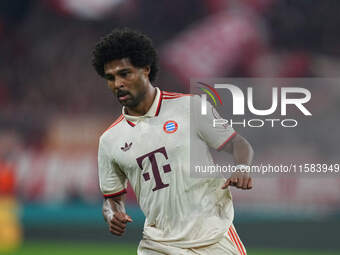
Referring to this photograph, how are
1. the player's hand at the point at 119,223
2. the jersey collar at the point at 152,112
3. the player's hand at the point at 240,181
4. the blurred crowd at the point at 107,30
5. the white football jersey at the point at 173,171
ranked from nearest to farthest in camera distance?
the player's hand at the point at 240,181 < the player's hand at the point at 119,223 < the white football jersey at the point at 173,171 < the jersey collar at the point at 152,112 < the blurred crowd at the point at 107,30

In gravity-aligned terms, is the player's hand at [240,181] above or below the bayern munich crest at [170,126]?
below

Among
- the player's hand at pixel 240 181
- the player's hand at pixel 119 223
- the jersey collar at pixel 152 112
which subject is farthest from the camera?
the jersey collar at pixel 152 112

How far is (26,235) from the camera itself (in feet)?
39.7

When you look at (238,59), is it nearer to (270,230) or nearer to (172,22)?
(172,22)

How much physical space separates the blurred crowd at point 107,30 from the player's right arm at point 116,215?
28.5 feet

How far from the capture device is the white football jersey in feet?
15.0

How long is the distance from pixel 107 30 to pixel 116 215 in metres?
10.7

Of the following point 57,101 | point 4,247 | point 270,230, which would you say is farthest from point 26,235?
point 270,230

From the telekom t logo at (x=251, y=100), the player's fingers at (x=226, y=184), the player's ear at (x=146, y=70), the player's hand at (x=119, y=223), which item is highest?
the telekom t logo at (x=251, y=100)

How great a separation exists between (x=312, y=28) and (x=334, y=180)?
342cm

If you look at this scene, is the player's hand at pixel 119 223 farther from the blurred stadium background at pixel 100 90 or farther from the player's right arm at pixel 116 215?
the blurred stadium background at pixel 100 90

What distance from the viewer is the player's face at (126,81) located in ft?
15.3

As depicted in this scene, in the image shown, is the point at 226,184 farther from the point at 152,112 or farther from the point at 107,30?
the point at 107,30

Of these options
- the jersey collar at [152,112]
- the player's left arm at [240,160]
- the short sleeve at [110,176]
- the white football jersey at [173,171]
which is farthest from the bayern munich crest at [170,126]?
the short sleeve at [110,176]
